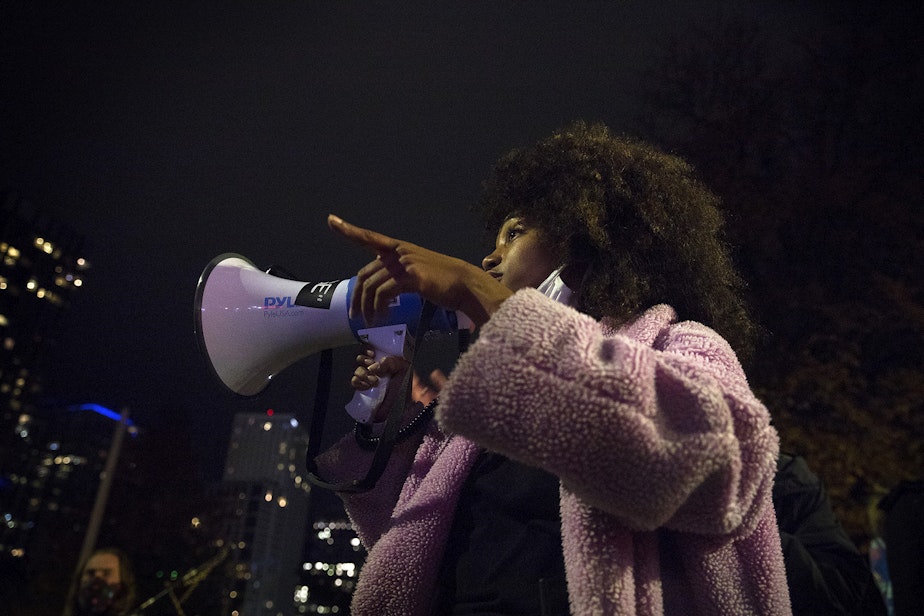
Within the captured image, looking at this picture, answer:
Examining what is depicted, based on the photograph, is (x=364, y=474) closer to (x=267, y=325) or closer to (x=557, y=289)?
(x=267, y=325)

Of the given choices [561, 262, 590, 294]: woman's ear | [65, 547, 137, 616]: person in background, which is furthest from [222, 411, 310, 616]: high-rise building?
[561, 262, 590, 294]: woman's ear

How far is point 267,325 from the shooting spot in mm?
2008

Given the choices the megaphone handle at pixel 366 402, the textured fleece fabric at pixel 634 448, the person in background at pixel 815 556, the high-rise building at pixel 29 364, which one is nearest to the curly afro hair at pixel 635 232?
the textured fleece fabric at pixel 634 448

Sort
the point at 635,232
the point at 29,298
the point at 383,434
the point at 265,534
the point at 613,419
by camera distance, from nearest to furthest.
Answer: the point at 613,419
the point at 383,434
the point at 635,232
the point at 265,534
the point at 29,298

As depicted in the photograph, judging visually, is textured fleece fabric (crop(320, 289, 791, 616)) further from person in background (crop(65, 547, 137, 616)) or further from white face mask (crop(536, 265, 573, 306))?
person in background (crop(65, 547, 137, 616))

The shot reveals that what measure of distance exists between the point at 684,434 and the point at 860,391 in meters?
6.58

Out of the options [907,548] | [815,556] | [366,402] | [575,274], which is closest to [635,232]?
[575,274]


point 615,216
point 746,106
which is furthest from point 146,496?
point 615,216

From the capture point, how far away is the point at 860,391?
21.3ft

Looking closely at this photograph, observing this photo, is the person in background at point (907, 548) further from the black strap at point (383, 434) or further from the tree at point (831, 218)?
the tree at point (831, 218)

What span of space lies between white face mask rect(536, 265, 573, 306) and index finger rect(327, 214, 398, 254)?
1.62 feet

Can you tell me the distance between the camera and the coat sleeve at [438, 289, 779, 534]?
1.00 meters

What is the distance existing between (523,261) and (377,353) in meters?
0.50

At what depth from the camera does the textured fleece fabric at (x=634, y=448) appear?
1.00 m
